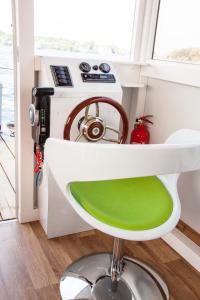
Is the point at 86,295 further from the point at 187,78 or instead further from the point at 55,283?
the point at 187,78

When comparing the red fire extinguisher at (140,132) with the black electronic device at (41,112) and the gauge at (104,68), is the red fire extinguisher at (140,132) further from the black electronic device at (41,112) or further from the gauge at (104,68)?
Result: the black electronic device at (41,112)

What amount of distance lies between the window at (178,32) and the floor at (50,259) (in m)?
1.20

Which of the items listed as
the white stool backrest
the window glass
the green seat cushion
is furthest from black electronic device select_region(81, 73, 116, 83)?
the window glass

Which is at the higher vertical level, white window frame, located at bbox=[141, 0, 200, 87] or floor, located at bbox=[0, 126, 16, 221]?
white window frame, located at bbox=[141, 0, 200, 87]

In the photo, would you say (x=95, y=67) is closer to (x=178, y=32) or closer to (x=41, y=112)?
(x=41, y=112)

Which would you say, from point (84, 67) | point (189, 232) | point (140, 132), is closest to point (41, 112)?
point (84, 67)

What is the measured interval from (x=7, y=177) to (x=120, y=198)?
170 centimetres

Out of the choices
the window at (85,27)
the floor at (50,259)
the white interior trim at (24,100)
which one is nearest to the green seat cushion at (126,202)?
the floor at (50,259)

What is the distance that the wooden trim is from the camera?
1.69 metres

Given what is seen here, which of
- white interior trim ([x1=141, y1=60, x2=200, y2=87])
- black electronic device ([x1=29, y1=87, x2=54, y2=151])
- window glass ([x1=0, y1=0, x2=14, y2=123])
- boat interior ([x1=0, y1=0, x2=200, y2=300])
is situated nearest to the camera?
boat interior ([x1=0, y1=0, x2=200, y2=300])

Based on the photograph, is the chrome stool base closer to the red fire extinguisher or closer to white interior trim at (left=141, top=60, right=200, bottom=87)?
the red fire extinguisher

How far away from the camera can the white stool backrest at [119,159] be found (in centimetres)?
81

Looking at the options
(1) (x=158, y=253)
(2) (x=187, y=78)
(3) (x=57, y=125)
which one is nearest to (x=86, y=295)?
(1) (x=158, y=253)

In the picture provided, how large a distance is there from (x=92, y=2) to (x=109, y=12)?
0.46 feet
